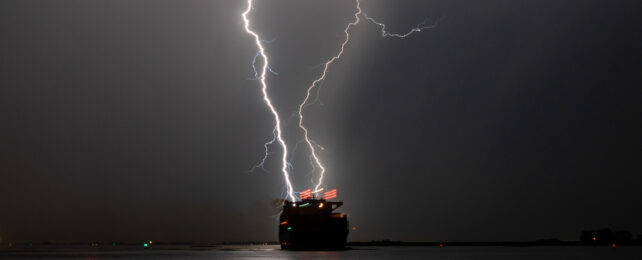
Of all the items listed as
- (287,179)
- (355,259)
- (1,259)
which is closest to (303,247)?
(287,179)

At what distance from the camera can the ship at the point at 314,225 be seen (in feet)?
245

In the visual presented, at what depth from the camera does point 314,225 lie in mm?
75000

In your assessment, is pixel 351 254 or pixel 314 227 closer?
pixel 351 254

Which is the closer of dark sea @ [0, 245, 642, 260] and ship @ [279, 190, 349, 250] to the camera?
dark sea @ [0, 245, 642, 260]

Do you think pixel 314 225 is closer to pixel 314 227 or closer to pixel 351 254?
pixel 314 227

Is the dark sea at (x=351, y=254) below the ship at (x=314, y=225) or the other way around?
below

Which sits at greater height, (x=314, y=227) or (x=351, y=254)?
(x=314, y=227)

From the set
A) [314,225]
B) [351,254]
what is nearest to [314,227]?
[314,225]

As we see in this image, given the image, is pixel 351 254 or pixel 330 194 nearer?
pixel 351 254

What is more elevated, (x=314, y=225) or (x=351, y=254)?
(x=314, y=225)

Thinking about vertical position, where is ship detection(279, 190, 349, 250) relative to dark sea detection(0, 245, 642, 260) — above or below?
above

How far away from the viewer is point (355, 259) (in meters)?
49.3

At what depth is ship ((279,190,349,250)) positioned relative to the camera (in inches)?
2940

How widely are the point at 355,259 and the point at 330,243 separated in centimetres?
2627
